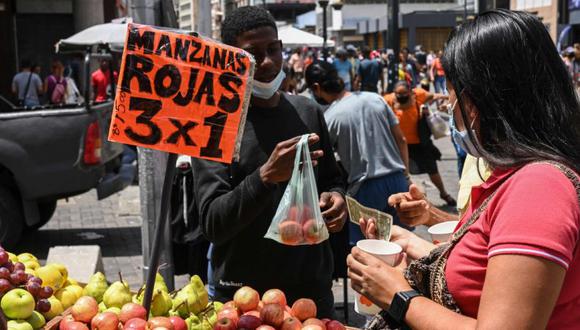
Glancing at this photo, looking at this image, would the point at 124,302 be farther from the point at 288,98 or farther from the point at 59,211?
the point at 59,211

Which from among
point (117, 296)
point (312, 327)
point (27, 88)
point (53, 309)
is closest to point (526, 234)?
point (312, 327)

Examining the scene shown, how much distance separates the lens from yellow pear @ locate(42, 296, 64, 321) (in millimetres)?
2910

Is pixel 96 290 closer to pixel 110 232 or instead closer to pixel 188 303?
pixel 188 303

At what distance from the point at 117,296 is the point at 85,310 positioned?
0.48 ft

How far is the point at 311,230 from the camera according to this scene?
2879mm

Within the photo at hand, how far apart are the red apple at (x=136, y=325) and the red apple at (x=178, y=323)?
4.1 inches

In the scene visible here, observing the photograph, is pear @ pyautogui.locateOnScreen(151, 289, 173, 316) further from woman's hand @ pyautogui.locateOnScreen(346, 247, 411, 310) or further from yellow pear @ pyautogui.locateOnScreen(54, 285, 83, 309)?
woman's hand @ pyautogui.locateOnScreen(346, 247, 411, 310)

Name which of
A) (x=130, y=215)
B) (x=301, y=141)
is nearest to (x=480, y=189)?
(x=301, y=141)

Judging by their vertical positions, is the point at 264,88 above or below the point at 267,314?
above

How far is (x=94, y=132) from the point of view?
7.65m

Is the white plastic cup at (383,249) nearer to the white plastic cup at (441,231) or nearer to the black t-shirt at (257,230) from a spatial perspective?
the white plastic cup at (441,231)

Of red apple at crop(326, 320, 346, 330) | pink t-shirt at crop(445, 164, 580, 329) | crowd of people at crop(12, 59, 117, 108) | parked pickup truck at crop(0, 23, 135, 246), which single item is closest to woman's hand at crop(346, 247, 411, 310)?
pink t-shirt at crop(445, 164, 580, 329)

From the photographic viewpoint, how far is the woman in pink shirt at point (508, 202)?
1.63 m

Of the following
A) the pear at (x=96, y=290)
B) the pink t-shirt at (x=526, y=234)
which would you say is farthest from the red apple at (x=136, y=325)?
the pink t-shirt at (x=526, y=234)
